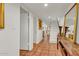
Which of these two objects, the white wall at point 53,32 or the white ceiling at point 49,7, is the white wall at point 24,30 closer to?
the white ceiling at point 49,7

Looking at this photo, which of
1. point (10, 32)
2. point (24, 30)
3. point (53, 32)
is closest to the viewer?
point (10, 32)

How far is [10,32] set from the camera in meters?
3.66

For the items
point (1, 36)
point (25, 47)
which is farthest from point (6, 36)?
point (25, 47)

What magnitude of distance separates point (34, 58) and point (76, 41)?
1.81 m

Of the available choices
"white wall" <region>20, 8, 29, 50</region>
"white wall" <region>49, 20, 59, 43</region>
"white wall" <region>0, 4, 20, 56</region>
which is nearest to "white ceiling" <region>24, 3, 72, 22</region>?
"white wall" <region>20, 8, 29, 50</region>

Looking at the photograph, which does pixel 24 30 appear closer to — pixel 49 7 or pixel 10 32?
pixel 49 7

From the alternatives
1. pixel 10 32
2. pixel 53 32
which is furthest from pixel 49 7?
pixel 53 32

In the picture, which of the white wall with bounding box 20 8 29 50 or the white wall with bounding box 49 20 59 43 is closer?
the white wall with bounding box 20 8 29 50

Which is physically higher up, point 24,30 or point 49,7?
point 49,7

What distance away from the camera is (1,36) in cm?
348

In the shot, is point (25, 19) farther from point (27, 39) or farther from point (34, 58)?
point (34, 58)

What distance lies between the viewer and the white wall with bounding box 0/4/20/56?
3.55m

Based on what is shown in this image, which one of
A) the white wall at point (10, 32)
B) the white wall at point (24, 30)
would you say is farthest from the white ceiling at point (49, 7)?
the white wall at point (10, 32)

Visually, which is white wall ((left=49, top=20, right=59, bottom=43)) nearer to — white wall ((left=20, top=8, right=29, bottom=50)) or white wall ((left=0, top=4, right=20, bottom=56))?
white wall ((left=20, top=8, right=29, bottom=50))
